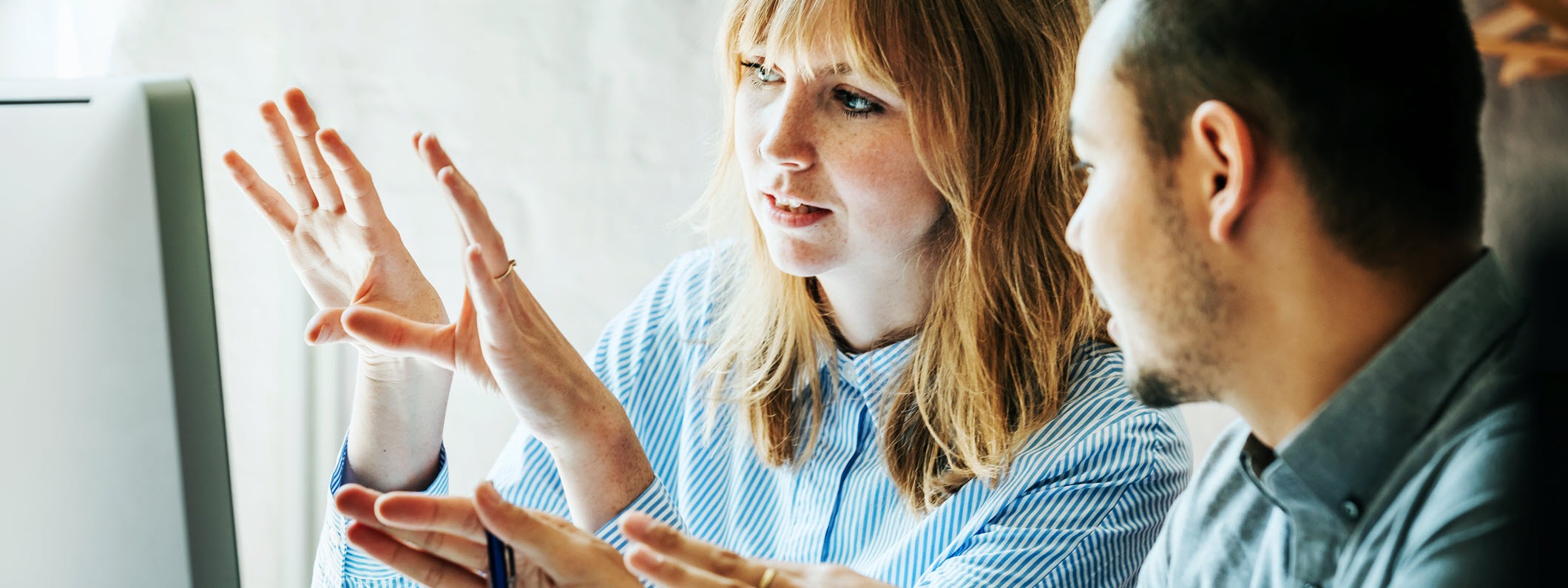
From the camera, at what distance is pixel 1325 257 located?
0.61m

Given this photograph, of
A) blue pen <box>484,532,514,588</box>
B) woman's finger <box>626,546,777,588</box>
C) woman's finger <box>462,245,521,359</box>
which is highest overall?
woman's finger <box>462,245,521,359</box>

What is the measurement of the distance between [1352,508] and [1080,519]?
48cm

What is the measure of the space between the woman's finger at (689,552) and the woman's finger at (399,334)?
0.36 meters

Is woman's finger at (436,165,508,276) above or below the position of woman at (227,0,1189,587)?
above

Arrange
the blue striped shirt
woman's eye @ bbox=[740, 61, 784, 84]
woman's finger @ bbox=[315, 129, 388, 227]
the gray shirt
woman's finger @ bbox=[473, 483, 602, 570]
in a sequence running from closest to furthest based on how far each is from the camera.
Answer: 1. the gray shirt
2. woman's finger @ bbox=[473, 483, 602, 570]
3. woman's finger @ bbox=[315, 129, 388, 227]
4. the blue striped shirt
5. woman's eye @ bbox=[740, 61, 784, 84]

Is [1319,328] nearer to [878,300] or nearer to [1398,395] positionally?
[1398,395]

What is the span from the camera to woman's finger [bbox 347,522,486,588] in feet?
2.88

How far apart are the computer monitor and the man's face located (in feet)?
1.73

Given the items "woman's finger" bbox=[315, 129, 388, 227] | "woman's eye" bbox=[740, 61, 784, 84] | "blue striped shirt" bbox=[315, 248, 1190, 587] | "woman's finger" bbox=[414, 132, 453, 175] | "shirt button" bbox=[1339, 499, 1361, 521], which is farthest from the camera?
"woman's eye" bbox=[740, 61, 784, 84]

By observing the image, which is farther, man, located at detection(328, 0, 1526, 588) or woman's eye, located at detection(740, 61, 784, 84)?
woman's eye, located at detection(740, 61, 784, 84)

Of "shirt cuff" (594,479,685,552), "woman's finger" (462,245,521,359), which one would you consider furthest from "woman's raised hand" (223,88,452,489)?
"shirt cuff" (594,479,685,552)

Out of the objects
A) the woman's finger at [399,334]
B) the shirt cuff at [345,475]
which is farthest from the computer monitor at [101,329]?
the shirt cuff at [345,475]

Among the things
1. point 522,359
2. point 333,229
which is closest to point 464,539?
point 522,359

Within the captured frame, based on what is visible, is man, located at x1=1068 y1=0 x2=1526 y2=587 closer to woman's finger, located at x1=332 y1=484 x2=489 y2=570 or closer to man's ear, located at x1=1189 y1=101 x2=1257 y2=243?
man's ear, located at x1=1189 y1=101 x2=1257 y2=243
